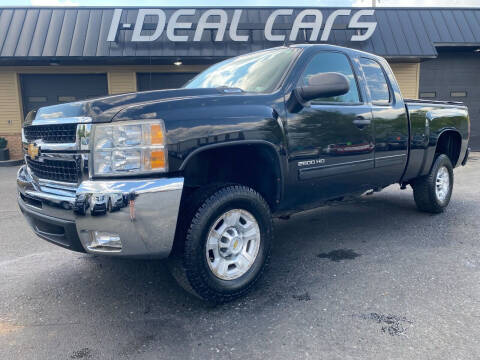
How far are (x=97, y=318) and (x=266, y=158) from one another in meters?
1.70

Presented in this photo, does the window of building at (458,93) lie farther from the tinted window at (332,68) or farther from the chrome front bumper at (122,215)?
the chrome front bumper at (122,215)

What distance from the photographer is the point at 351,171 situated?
145 inches

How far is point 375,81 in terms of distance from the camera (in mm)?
4164

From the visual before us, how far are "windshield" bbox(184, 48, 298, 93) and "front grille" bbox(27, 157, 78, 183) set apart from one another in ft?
5.18

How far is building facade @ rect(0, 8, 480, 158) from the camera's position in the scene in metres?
12.3

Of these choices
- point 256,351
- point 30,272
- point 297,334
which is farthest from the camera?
point 30,272

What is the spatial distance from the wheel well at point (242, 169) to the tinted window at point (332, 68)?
761 millimetres

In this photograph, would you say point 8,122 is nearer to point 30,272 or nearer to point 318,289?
point 30,272

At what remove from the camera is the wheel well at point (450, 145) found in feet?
17.5

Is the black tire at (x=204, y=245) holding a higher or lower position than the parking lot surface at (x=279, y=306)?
higher

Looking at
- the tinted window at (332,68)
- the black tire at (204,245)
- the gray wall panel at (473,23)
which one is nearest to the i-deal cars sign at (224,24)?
the gray wall panel at (473,23)

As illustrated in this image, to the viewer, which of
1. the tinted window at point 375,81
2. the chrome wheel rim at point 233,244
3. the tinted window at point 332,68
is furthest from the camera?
the tinted window at point 375,81

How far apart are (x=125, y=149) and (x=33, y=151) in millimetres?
1008

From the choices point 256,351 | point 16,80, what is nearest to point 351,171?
point 256,351
